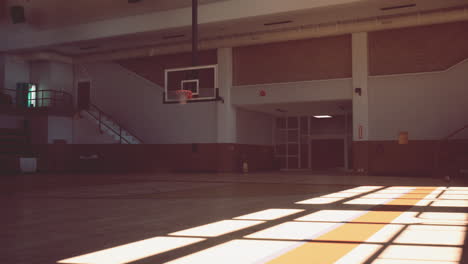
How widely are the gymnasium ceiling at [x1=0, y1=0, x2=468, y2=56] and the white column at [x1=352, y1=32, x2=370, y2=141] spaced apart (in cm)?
148

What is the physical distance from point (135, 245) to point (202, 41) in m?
18.8

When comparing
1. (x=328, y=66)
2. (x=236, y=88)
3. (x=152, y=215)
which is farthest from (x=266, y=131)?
(x=152, y=215)

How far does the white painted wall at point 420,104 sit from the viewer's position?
61.1 ft

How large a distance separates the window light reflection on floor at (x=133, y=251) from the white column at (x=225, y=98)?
18.2m

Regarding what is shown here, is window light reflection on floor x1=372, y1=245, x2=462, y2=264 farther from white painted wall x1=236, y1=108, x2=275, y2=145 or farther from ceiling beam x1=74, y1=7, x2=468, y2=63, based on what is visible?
white painted wall x1=236, y1=108, x2=275, y2=145

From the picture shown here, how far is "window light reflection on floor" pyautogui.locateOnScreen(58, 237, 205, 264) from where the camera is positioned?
3.63 m

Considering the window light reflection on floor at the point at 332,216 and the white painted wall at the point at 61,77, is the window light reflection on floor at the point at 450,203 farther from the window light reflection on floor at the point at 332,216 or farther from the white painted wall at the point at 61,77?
the white painted wall at the point at 61,77

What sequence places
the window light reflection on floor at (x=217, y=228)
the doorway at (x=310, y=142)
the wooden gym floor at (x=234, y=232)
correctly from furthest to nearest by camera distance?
the doorway at (x=310, y=142) < the window light reflection on floor at (x=217, y=228) < the wooden gym floor at (x=234, y=232)

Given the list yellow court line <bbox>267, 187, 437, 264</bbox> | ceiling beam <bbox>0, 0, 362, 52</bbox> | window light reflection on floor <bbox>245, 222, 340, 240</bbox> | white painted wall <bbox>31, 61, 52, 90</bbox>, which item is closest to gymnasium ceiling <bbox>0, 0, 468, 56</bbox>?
ceiling beam <bbox>0, 0, 362, 52</bbox>

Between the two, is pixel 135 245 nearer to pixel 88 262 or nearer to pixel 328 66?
pixel 88 262

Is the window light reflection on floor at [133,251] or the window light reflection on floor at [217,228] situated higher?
the window light reflection on floor at [133,251]

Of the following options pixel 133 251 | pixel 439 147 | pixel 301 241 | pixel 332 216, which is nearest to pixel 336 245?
pixel 301 241

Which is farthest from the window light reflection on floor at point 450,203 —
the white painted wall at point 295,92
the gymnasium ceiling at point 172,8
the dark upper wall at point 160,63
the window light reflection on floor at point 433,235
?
the dark upper wall at point 160,63

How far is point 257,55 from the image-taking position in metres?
22.4
